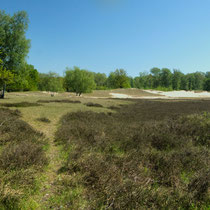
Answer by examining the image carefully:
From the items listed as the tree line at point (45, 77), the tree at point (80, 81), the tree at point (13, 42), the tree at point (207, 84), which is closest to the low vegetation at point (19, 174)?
the tree line at point (45, 77)

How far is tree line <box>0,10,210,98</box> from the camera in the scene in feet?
58.2

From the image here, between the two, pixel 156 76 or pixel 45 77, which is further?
pixel 156 76

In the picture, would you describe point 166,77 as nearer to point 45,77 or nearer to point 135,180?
point 45,77

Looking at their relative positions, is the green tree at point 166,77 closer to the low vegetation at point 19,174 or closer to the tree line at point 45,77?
the tree line at point 45,77

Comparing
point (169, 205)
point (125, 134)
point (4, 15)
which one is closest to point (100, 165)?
point (169, 205)

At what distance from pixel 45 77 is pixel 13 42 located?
207ft

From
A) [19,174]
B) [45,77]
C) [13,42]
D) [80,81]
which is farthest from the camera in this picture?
[45,77]

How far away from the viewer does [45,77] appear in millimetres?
77625

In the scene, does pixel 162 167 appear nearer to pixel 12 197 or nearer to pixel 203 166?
pixel 203 166

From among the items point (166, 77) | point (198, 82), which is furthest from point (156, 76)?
point (198, 82)

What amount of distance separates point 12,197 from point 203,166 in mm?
4622

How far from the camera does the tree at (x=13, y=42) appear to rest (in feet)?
57.7

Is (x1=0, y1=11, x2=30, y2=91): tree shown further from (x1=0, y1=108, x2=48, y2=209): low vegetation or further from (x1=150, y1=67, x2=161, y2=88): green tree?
(x1=150, y1=67, x2=161, y2=88): green tree

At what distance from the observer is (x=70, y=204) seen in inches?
110
